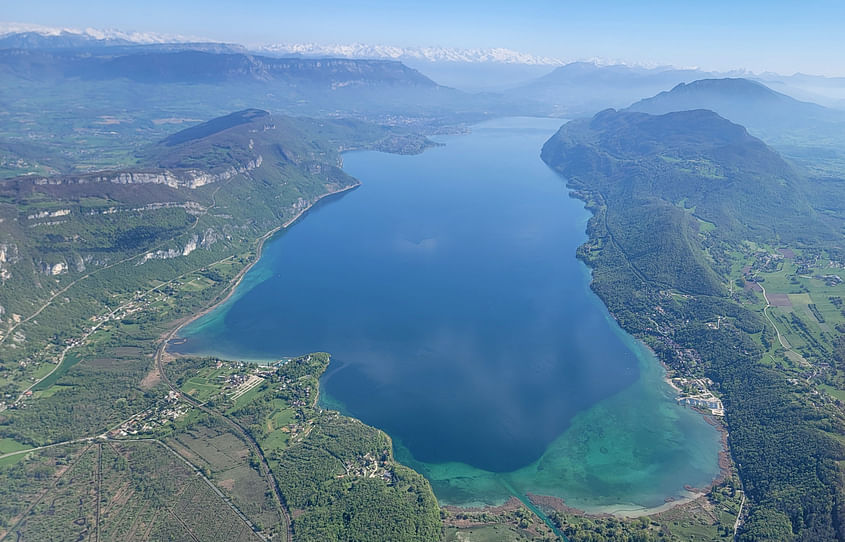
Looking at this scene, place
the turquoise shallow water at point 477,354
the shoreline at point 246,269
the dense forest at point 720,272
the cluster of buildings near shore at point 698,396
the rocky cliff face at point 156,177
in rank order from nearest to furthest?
the dense forest at point 720,272 < the turquoise shallow water at point 477,354 < the cluster of buildings near shore at point 698,396 < the shoreline at point 246,269 < the rocky cliff face at point 156,177

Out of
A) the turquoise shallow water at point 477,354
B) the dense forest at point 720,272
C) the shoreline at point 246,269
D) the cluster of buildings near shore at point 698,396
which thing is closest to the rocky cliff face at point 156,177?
the shoreline at point 246,269

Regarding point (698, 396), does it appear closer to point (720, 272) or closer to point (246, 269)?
point (720, 272)

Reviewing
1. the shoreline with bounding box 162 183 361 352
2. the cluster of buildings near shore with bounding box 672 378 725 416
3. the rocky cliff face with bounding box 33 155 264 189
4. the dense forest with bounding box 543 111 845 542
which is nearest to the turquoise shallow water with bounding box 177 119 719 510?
the shoreline with bounding box 162 183 361 352

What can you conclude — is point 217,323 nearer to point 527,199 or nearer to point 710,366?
point 710,366

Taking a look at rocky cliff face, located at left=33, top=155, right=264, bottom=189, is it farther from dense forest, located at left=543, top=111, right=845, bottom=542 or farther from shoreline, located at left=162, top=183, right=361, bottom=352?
dense forest, located at left=543, top=111, right=845, bottom=542

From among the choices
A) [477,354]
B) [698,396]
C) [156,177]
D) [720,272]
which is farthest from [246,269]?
[720,272]

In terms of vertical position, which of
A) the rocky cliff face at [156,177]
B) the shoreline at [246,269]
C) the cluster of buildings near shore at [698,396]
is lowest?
the cluster of buildings near shore at [698,396]

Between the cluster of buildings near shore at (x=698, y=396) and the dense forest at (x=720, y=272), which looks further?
the cluster of buildings near shore at (x=698, y=396)

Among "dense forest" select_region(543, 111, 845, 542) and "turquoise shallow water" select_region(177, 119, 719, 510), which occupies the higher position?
"dense forest" select_region(543, 111, 845, 542)

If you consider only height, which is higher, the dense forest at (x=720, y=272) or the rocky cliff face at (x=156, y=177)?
the rocky cliff face at (x=156, y=177)

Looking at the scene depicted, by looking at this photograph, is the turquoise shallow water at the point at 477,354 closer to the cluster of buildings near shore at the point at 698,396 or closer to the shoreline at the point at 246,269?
the shoreline at the point at 246,269

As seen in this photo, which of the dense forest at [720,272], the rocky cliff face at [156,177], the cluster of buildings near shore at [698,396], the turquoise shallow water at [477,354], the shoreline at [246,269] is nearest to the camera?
the dense forest at [720,272]
